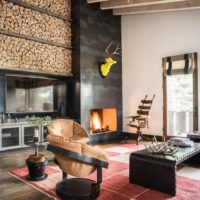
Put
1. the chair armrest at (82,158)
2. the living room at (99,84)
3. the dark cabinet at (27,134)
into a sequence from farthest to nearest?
1. the dark cabinet at (27,134)
2. the living room at (99,84)
3. the chair armrest at (82,158)

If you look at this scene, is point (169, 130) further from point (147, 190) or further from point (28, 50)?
point (28, 50)

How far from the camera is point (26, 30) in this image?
495 cm

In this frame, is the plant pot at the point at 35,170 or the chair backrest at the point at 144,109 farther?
the chair backrest at the point at 144,109

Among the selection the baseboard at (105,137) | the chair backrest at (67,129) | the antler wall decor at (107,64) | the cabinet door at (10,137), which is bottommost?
the baseboard at (105,137)

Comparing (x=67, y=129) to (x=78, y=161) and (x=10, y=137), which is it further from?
(x=78, y=161)

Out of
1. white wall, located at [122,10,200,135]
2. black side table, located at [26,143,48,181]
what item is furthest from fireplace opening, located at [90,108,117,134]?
black side table, located at [26,143,48,181]

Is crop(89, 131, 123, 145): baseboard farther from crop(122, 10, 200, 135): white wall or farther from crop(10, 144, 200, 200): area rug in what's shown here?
crop(10, 144, 200, 200): area rug

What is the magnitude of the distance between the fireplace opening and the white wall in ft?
1.30

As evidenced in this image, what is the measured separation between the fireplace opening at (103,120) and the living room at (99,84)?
3 centimetres

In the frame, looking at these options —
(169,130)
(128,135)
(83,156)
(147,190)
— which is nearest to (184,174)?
(147,190)

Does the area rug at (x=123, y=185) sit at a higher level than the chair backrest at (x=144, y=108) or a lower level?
lower

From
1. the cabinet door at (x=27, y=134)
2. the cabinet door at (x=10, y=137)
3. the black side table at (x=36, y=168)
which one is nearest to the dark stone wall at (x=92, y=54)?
the cabinet door at (x=27, y=134)

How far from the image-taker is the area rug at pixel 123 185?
8.82ft

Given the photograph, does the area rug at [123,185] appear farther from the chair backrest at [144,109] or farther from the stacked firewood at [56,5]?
the stacked firewood at [56,5]
